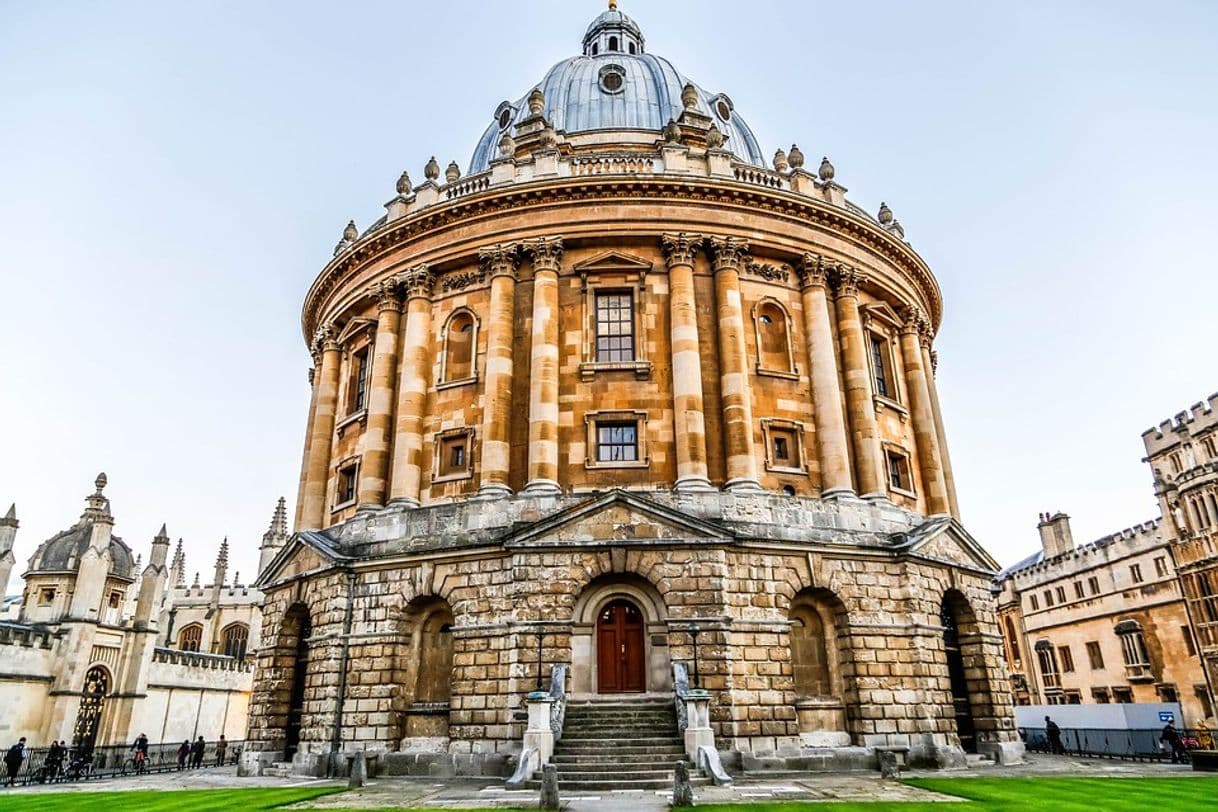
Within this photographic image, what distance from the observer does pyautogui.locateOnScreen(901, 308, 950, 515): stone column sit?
30.2m

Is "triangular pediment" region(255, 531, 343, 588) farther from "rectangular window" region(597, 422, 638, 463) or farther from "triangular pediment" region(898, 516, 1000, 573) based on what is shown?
"triangular pediment" region(898, 516, 1000, 573)

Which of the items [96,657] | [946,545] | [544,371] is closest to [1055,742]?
[946,545]

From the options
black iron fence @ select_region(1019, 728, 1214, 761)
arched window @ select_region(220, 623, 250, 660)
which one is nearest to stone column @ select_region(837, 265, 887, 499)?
black iron fence @ select_region(1019, 728, 1214, 761)

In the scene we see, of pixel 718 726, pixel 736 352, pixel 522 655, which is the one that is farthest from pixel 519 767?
pixel 736 352

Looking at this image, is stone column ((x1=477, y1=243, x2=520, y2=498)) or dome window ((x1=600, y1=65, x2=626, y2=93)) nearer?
stone column ((x1=477, y1=243, x2=520, y2=498))

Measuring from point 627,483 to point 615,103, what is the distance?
22.3 metres

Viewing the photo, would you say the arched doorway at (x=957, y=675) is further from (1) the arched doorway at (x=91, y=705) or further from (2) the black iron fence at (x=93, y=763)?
(1) the arched doorway at (x=91, y=705)

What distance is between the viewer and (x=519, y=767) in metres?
17.6

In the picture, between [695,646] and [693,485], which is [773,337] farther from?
[695,646]

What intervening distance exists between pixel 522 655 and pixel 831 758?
872 centimetres

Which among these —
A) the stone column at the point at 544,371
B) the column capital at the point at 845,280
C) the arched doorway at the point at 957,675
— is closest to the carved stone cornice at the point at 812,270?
the column capital at the point at 845,280

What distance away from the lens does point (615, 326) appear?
27203 mm

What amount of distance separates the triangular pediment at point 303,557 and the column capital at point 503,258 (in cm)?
1083

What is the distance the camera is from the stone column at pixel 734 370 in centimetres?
2448
